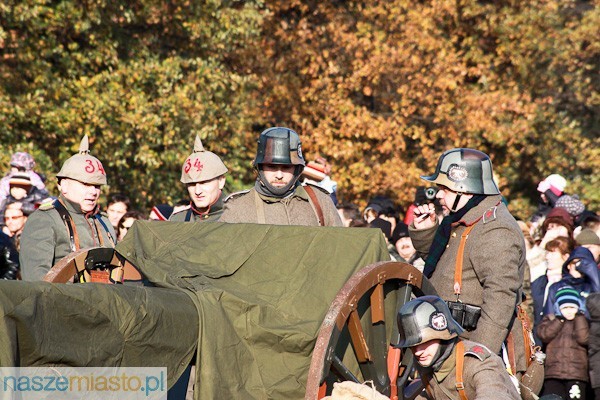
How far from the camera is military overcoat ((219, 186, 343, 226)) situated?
723 centimetres

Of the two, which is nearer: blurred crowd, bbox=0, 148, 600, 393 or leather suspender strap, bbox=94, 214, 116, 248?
leather suspender strap, bbox=94, 214, 116, 248

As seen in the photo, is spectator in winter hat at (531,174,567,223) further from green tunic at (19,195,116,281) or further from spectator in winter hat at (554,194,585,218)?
green tunic at (19,195,116,281)

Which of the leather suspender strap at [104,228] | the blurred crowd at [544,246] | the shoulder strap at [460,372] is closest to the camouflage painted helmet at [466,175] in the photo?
the blurred crowd at [544,246]

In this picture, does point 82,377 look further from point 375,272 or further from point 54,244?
point 54,244

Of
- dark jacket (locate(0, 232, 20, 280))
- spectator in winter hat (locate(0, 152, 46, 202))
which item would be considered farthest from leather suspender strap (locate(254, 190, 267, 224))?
spectator in winter hat (locate(0, 152, 46, 202))

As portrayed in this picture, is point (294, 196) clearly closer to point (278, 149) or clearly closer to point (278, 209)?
point (278, 209)

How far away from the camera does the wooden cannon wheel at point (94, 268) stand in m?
6.23

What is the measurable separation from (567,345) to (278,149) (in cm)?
343

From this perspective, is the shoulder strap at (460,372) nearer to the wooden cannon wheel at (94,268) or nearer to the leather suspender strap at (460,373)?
the leather suspender strap at (460,373)

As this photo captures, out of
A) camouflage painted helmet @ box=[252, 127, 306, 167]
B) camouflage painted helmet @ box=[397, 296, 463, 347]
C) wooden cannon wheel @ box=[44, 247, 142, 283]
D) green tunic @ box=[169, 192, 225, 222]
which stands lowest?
camouflage painted helmet @ box=[397, 296, 463, 347]

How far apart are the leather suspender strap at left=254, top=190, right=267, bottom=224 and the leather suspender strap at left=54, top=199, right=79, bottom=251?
1.16 m

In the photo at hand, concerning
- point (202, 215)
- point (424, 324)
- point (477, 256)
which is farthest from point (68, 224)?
point (424, 324)

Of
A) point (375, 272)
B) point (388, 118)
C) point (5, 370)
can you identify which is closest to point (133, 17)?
point (388, 118)

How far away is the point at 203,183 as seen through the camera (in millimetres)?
8242
